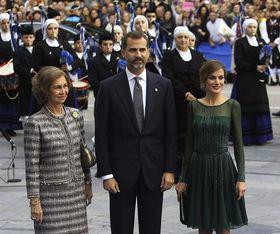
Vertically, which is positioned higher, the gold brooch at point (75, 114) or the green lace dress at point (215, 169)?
the gold brooch at point (75, 114)

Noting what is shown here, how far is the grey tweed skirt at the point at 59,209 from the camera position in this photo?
6090mm

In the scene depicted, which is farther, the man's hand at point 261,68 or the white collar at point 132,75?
the man's hand at point 261,68

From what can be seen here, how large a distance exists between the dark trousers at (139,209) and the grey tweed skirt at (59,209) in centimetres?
39

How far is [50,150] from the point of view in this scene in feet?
19.9

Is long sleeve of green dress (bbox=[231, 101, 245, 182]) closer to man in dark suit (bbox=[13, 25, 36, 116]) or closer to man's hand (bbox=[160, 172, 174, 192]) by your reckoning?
man's hand (bbox=[160, 172, 174, 192])

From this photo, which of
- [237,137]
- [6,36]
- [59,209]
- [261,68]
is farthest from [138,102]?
[6,36]

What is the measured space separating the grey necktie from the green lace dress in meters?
0.48

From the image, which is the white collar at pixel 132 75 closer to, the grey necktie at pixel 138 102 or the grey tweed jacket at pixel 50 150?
the grey necktie at pixel 138 102

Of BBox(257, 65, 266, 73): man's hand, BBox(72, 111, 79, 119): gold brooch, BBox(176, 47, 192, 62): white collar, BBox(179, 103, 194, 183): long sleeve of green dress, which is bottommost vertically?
BBox(179, 103, 194, 183): long sleeve of green dress

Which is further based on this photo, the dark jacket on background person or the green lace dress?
the dark jacket on background person

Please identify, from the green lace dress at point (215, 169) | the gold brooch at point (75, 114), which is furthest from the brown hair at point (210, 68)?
the gold brooch at point (75, 114)

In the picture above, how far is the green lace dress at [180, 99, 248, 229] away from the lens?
658cm

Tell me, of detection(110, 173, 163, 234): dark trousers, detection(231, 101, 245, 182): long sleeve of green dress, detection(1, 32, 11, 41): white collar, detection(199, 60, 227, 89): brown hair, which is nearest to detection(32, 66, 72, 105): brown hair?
detection(110, 173, 163, 234): dark trousers

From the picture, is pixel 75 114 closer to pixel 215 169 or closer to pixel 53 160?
pixel 53 160
